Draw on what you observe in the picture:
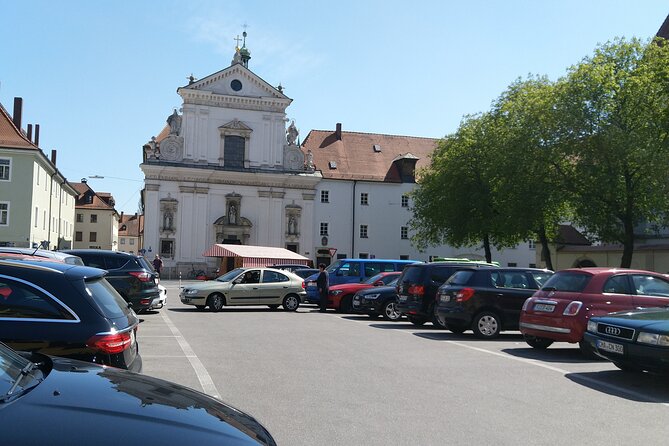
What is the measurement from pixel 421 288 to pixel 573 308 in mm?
6499

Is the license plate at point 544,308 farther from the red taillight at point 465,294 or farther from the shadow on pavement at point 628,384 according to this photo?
the red taillight at point 465,294

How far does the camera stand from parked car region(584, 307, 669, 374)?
9.43 m

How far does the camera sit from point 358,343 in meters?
14.5

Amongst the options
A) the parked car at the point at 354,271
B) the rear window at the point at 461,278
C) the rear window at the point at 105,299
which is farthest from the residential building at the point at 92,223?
the rear window at the point at 105,299

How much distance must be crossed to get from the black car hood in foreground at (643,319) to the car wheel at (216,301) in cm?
1573

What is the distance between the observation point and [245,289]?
969 inches

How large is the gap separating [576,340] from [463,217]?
3772 centimetres

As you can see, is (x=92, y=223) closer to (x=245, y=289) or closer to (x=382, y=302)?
(x=245, y=289)

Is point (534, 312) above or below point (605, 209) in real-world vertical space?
below

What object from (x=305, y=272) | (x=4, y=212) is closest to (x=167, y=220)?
(x=4, y=212)

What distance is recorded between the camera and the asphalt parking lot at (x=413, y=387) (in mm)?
6918

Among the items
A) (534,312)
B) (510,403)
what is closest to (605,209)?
(534,312)

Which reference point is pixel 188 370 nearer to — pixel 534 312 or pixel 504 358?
pixel 504 358

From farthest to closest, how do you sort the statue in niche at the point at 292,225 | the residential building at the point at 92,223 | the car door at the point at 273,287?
the residential building at the point at 92,223 < the statue in niche at the point at 292,225 < the car door at the point at 273,287
